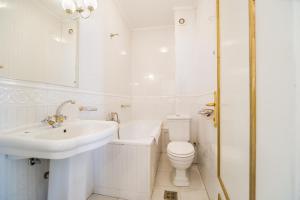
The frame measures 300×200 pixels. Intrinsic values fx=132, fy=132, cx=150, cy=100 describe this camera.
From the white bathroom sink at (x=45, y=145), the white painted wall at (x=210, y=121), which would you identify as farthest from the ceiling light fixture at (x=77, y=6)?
the white painted wall at (x=210, y=121)

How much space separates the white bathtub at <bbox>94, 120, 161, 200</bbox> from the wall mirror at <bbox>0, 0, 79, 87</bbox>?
841 millimetres

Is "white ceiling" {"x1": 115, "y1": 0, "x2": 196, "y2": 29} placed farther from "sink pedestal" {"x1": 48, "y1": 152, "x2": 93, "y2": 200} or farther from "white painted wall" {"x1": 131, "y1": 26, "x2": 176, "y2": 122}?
"sink pedestal" {"x1": 48, "y1": 152, "x2": 93, "y2": 200}

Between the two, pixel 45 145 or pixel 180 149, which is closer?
pixel 45 145

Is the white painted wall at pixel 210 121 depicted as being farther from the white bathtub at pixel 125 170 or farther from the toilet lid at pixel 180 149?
the white bathtub at pixel 125 170

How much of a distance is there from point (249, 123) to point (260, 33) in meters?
0.29

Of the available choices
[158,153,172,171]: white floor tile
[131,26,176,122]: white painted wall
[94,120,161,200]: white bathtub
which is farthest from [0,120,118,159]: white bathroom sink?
[131,26,176,122]: white painted wall

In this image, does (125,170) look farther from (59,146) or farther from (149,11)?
(149,11)

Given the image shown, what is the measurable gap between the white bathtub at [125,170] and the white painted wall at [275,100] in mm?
1069

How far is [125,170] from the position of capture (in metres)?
1.39

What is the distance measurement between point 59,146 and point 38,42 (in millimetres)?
912

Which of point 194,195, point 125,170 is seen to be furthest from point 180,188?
point 125,170

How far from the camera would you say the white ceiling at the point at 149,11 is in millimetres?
2258

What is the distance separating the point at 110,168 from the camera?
56.3 inches

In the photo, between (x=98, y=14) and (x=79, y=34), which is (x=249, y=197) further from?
(x=98, y=14)
